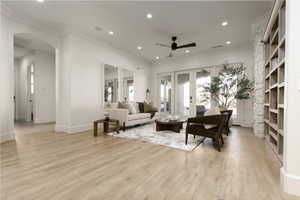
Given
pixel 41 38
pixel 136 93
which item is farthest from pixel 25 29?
pixel 136 93

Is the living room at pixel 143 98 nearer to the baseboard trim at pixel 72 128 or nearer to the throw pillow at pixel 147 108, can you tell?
the baseboard trim at pixel 72 128

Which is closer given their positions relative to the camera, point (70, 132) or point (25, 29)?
point (25, 29)

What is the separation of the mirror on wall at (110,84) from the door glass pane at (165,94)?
2.74 meters

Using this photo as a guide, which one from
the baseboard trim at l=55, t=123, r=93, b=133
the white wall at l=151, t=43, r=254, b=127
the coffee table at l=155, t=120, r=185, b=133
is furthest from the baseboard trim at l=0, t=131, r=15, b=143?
the white wall at l=151, t=43, r=254, b=127

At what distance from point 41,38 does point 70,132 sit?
2822mm

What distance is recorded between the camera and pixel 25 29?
12.0ft

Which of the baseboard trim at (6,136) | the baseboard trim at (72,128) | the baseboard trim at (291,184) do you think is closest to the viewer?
the baseboard trim at (291,184)

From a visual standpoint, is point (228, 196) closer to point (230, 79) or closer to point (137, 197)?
point (137, 197)

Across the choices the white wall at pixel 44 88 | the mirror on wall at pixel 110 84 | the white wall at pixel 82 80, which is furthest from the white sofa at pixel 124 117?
the white wall at pixel 44 88

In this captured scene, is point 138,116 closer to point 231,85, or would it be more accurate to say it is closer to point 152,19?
point 152,19

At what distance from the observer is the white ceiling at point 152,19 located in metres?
3.09

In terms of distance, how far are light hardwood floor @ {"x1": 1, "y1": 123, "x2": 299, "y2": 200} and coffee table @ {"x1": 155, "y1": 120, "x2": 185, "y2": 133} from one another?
123cm

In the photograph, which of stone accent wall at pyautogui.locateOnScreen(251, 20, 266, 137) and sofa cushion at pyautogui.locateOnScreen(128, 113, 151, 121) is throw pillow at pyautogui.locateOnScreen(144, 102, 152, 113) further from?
stone accent wall at pyautogui.locateOnScreen(251, 20, 266, 137)

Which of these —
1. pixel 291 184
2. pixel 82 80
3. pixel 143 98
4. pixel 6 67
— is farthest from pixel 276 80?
pixel 6 67
